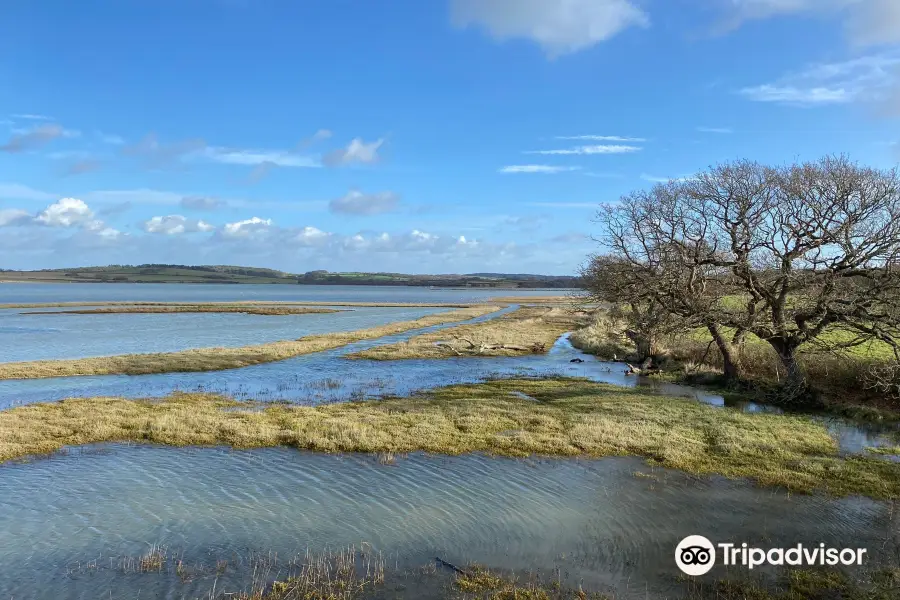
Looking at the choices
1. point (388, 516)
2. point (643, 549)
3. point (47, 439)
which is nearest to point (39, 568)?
point (388, 516)

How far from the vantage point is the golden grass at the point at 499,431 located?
16859mm

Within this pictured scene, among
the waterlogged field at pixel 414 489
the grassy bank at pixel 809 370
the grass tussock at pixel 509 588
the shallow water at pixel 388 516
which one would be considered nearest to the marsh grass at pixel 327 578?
the waterlogged field at pixel 414 489

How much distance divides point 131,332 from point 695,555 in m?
70.1

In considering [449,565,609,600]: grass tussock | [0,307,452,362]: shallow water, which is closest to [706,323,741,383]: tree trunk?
[449,565,609,600]: grass tussock

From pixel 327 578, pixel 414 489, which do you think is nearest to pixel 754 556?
pixel 414 489

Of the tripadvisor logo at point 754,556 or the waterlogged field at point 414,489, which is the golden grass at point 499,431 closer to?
the waterlogged field at point 414,489

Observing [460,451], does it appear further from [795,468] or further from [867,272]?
[867,272]

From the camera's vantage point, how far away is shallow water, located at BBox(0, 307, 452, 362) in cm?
4859

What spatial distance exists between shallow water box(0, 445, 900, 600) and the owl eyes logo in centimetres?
26

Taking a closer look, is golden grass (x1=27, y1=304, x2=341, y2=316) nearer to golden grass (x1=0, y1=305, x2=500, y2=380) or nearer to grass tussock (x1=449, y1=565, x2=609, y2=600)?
golden grass (x1=0, y1=305, x2=500, y2=380)

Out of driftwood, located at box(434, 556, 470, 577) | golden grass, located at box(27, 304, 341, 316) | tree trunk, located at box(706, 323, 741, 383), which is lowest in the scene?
golden grass, located at box(27, 304, 341, 316)

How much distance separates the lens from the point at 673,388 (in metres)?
31.9

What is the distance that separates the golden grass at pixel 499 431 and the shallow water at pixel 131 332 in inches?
1083

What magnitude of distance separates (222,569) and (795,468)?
16.8 metres
